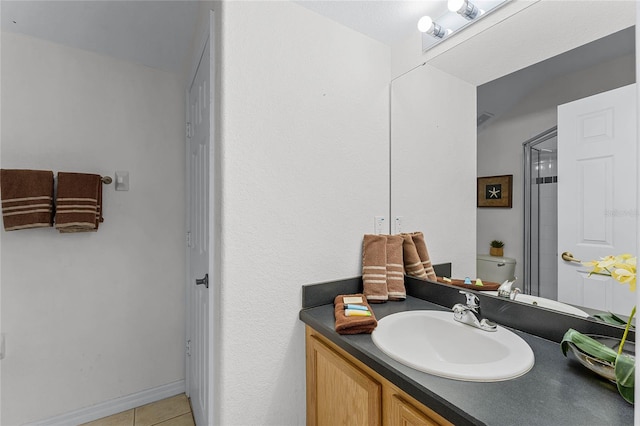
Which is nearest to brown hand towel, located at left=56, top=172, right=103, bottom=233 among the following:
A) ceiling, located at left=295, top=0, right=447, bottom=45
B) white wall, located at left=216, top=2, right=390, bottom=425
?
white wall, located at left=216, top=2, right=390, bottom=425

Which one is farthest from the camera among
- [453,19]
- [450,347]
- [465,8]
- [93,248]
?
[93,248]

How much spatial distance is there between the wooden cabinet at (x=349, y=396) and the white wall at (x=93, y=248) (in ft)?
4.25

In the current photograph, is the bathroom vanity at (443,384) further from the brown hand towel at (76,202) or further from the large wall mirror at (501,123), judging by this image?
the brown hand towel at (76,202)

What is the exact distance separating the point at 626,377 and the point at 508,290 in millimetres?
489

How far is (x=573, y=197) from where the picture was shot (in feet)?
2.98

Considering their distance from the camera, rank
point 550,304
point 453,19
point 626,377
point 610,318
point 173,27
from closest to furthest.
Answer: point 626,377 → point 610,318 → point 550,304 → point 453,19 → point 173,27

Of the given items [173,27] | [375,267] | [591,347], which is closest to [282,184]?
[375,267]

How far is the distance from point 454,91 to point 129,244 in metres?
2.03

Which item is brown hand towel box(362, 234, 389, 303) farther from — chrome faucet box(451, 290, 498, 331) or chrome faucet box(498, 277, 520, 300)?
chrome faucet box(498, 277, 520, 300)

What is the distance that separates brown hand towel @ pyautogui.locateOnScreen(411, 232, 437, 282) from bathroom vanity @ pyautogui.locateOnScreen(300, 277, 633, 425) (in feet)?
0.23

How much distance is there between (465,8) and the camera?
118 cm

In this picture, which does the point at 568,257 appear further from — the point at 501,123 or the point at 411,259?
the point at 411,259

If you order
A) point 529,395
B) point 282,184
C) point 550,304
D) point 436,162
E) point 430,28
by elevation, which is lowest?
point 529,395

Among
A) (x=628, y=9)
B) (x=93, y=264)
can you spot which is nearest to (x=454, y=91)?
(x=628, y=9)
